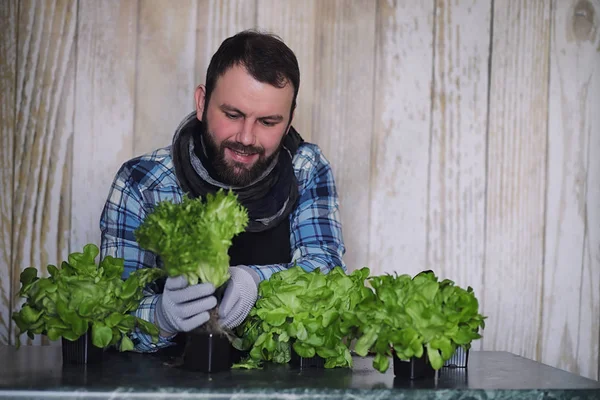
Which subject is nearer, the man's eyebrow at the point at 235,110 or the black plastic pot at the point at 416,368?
the black plastic pot at the point at 416,368

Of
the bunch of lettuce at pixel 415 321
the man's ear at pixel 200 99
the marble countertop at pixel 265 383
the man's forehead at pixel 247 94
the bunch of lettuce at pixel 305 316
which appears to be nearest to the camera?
the marble countertop at pixel 265 383

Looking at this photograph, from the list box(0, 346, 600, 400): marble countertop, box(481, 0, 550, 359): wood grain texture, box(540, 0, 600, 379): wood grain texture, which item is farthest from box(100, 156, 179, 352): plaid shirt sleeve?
box(540, 0, 600, 379): wood grain texture

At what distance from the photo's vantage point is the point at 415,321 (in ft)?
3.59

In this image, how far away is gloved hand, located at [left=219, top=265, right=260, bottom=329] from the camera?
128cm

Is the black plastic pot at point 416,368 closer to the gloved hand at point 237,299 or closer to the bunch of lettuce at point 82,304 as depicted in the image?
the gloved hand at point 237,299

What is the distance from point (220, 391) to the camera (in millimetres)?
998

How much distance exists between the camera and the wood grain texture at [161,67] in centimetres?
203

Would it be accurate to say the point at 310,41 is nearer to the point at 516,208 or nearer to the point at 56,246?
the point at 516,208

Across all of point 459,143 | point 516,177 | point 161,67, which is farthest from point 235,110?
point 516,177

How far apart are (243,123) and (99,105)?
20.5 inches

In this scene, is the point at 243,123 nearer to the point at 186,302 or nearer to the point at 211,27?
the point at 211,27

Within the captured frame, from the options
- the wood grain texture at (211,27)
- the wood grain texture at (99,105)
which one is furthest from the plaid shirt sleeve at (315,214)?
the wood grain texture at (99,105)

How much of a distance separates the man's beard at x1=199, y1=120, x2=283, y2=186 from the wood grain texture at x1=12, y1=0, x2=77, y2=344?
0.48 metres

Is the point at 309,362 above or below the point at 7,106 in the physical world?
below
